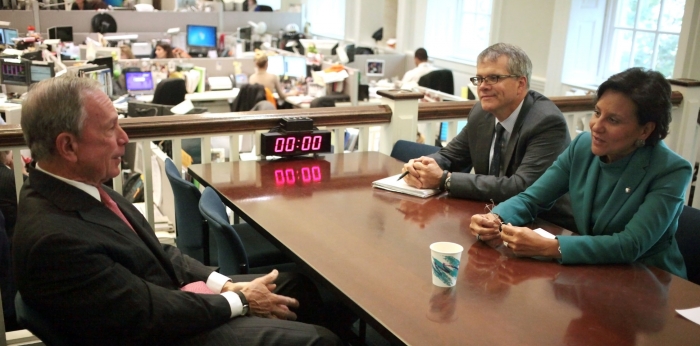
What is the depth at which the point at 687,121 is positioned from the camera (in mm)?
3537

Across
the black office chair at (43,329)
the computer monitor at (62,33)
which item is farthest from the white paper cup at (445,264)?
the computer monitor at (62,33)

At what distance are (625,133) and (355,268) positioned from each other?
81 centimetres

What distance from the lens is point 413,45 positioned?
9.27 m

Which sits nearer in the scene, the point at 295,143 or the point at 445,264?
the point at 445,264

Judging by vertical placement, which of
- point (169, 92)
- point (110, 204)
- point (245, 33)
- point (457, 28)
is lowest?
point (169, 92)

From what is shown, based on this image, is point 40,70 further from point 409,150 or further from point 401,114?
point 409,150

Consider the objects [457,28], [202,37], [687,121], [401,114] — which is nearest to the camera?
[401,114]

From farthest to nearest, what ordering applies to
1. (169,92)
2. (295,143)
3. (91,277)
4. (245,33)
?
(245,33) → (169,92) → (295,143) → (91,277)

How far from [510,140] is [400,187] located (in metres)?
0.43

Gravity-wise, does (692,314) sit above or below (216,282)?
above

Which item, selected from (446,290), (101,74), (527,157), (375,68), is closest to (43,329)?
(446,290)

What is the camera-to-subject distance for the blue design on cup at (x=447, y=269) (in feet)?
5.08

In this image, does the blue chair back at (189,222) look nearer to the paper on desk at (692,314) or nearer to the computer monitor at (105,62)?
the paper on desk at (692,314)

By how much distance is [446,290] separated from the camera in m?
1.57
